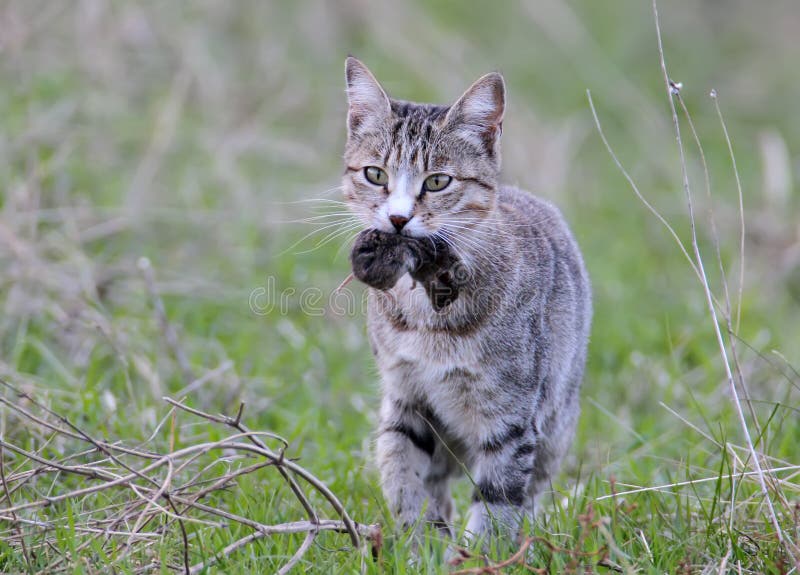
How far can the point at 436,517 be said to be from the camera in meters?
3.72

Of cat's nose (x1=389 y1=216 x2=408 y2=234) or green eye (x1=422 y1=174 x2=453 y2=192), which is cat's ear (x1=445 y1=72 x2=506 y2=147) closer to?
green eye (x1=422 y1=174 x2=453 y2=192)

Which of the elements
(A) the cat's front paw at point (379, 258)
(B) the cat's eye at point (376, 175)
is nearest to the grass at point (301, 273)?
(A) the cat's front paw at point (379, 258)

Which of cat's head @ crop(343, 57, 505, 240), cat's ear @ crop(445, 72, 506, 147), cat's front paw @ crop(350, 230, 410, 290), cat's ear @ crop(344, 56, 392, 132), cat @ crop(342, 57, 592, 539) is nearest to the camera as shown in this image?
cat's front paw @ crop(350, 230, 410, 290)

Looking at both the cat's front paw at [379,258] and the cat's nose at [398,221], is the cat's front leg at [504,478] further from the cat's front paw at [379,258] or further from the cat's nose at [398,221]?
the cat's nose at [398,221]

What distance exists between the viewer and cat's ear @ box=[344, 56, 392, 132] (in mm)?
3959

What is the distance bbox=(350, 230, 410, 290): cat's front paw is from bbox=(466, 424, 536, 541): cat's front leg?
74cm

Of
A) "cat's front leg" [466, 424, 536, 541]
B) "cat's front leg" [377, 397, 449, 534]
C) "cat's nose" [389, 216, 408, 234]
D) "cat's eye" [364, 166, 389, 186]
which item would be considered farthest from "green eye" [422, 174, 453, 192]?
"cat's front leg" [466, 424, 536, 541]

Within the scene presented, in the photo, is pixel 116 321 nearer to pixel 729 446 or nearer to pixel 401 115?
pixel 401 115

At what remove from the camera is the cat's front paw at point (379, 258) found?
336cm

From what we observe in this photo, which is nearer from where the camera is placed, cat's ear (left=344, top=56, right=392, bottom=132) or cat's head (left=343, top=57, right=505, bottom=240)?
cat's head (left=343, top=57, right=505, bottom=240)

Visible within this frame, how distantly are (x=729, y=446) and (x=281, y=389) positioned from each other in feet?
7.68

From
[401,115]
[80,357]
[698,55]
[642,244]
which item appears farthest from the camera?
[698,55]

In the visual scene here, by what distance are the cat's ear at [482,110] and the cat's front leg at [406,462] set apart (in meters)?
1.13

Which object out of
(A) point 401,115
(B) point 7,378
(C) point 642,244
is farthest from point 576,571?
(C) point 642,244
